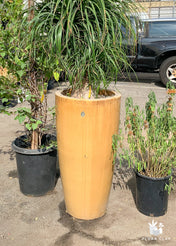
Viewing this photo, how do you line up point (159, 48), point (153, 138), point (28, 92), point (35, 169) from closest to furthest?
point (153, 138) < point (28, 92) < point (35, 169) < point (159, 48)

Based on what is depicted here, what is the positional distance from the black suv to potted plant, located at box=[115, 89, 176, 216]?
549 cm

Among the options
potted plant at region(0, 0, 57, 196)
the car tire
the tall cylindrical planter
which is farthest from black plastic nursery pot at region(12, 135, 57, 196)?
the car tire

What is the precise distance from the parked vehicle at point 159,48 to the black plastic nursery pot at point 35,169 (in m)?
5.48

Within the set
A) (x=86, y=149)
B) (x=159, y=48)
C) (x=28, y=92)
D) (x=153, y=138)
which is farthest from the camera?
(x=159, y=48)

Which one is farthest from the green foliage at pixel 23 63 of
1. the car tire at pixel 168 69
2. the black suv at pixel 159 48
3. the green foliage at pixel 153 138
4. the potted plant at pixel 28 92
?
the car tire at pixel 168 69

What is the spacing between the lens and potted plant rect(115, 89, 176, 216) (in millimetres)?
2592

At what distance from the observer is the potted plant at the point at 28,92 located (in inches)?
110

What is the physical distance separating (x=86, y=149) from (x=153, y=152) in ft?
2.27

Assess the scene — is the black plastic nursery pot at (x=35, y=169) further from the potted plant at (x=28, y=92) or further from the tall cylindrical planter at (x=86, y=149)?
the tall cylindrical planter at (x=86, y=149)

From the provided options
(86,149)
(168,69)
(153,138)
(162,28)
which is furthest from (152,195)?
(162,28)

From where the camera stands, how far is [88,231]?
257cm

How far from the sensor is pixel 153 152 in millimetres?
2707

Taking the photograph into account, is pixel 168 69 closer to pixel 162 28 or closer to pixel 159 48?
pixel 159 48

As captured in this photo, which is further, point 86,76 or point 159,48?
point 159,48
